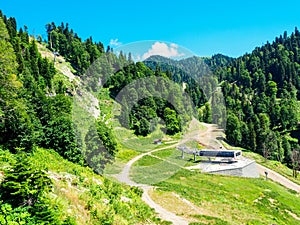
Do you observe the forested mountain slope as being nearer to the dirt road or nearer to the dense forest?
the dirt road

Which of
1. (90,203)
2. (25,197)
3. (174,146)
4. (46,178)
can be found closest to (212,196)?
(174,146)

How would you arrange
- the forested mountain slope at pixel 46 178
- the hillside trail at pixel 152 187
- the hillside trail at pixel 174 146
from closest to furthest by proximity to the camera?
the forested mountain slope at pixel 46 178 < the hillside trail at pixel 152 187 < the hillside trail at pixel 174 146

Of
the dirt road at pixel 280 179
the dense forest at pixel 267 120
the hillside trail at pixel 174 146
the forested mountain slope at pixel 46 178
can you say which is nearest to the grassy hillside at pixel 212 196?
the hillside trail at pixel 174 146

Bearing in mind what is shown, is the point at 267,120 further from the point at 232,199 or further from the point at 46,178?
the point at 46,178

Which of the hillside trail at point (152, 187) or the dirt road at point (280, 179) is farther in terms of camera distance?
the dirt road at point (280, 179)

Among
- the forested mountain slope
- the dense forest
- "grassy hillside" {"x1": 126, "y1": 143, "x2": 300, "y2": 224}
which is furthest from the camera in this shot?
the dense forest

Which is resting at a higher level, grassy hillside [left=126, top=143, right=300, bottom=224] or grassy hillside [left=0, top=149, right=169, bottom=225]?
grassy hillside [left=0, top=149, right=169, bottom=225]

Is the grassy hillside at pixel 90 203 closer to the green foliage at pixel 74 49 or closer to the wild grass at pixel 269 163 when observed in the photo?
the wild grass at pixel 269 163

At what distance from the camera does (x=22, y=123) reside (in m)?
33.9

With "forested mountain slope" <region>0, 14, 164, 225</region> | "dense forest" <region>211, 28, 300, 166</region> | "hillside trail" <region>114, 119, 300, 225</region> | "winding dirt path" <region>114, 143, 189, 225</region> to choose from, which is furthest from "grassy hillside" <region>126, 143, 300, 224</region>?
"dense forest" <region>211, 28, 300, 166</region>

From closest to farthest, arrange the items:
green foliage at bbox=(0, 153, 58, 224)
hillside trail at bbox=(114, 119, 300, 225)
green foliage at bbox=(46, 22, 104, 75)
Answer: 1. green foliage at bbox=(0, 153, 58, 224)
2. hillside trail at bbox=(114, 119, 300, 225)
3. green foliage at bbox=(46, 22, 104, 75)

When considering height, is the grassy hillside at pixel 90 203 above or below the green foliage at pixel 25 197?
below

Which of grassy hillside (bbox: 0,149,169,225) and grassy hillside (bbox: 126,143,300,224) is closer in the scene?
grassy hillside (bbox: 0,149,169,225)

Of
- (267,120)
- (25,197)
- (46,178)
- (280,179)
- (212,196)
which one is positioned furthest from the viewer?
(267,120)
